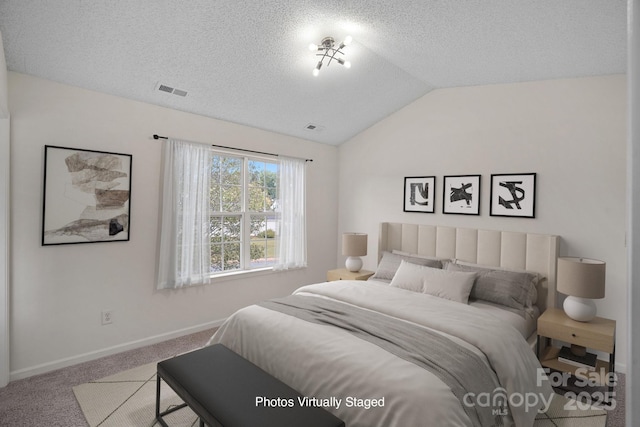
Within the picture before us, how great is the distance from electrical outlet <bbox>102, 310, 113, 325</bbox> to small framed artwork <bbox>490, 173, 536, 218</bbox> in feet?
12.7

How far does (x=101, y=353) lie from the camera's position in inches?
117

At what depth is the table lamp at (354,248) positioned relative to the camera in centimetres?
416

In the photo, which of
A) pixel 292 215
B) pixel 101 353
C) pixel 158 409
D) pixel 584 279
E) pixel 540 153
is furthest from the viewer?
pixel 292 215

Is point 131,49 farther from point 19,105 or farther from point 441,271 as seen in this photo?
point 441,271

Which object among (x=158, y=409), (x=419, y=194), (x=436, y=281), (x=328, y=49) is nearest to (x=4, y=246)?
(x=158, y=409)

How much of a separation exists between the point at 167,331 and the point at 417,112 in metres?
3.76

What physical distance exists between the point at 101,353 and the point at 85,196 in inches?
55.4

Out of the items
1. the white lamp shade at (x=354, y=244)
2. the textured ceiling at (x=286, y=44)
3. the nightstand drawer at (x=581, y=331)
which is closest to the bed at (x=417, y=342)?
the nightstand drawer at (x=581, y=331)

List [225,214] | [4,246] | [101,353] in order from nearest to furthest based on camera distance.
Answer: [4,246] → [101,353] → [225,214]

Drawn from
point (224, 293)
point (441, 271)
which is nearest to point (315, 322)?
point (441, 271)

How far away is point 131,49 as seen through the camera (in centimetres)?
250

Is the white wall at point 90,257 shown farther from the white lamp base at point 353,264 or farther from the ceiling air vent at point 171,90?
the white lamp base at point 353,264

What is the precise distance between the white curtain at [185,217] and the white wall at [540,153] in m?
2.24

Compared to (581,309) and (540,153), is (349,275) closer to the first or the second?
(581,309)
